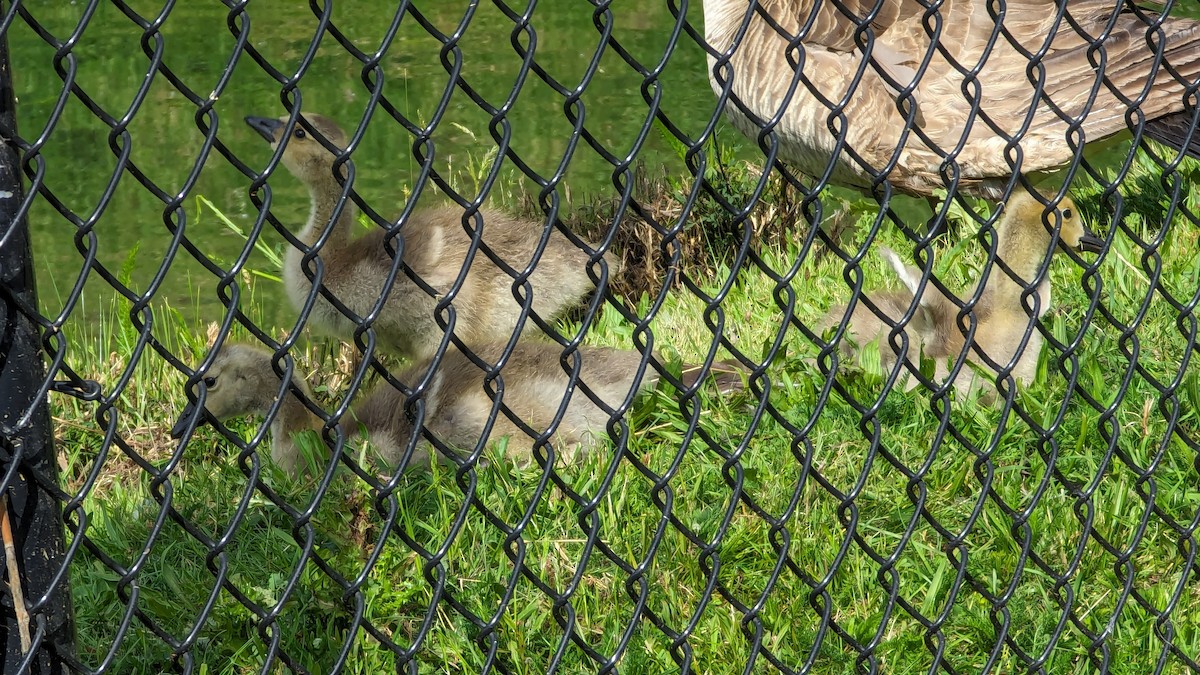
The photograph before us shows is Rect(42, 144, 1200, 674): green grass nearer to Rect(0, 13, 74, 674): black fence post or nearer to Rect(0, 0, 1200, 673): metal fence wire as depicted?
Rect(0, 0, 1200, 673): metal fence wire

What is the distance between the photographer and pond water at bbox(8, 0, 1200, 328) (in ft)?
23.8

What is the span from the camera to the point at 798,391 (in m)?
4.62

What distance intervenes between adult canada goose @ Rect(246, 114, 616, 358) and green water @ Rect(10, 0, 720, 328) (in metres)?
0.82

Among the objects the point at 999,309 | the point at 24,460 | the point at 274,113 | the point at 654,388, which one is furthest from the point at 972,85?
the point at 274,113

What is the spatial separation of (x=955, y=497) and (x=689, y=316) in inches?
74.1

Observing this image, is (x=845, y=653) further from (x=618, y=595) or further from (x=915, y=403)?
(x=915, y=403)

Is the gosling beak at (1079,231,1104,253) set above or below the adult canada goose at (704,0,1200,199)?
below

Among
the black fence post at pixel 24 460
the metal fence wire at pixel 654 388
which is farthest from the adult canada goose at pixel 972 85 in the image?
the black fence post at pixel 24 460

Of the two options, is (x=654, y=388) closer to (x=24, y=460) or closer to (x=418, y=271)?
(x=418, y=271)

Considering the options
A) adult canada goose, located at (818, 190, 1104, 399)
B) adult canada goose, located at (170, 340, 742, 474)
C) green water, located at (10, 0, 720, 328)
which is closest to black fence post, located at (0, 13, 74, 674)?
adult canada goose, located at (170, 340, 742, 474)

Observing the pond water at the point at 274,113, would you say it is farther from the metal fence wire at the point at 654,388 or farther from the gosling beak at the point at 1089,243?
the gosling beak at the point at 1089,243

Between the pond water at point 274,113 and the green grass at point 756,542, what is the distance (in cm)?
235

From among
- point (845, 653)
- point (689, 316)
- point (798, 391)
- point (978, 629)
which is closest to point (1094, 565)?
point (978, 629)

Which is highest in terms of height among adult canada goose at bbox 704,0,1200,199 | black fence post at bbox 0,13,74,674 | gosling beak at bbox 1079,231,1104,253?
adult canada goose at bbox 704,0,1200,199
